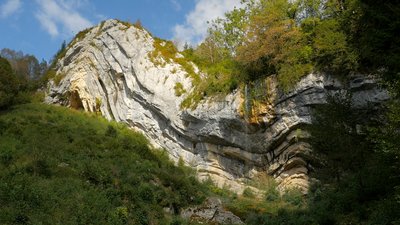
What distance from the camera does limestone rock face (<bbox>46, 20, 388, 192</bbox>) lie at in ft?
71.2

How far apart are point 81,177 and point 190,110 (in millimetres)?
10010

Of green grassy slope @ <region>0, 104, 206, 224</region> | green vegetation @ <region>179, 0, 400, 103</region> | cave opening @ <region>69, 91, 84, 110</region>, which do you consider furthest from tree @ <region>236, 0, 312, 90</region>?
cave opening @ <region>69, 91, 84, 110</region>

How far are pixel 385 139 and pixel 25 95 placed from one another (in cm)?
2955

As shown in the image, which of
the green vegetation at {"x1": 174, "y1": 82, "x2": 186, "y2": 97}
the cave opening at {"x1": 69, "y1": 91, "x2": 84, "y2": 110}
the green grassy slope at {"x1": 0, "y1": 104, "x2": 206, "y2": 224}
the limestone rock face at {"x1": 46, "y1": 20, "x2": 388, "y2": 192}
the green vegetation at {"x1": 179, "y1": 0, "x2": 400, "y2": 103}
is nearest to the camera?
the green grassy slope at {"x1": 0, "y1": 104, "x2": 206, "y2": 224}

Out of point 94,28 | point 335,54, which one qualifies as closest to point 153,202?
point 335,54

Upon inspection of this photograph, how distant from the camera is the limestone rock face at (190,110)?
21.7 metres

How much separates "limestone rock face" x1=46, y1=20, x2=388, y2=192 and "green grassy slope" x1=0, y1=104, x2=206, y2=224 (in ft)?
6.85

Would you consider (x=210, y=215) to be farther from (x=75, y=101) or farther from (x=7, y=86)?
(x=75, y=101)

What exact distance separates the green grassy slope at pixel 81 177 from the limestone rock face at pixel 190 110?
82.2 inches

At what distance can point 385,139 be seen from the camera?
11789mm

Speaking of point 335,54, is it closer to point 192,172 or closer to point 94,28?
point 192,172

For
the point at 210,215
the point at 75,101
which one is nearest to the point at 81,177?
the point at 210,215

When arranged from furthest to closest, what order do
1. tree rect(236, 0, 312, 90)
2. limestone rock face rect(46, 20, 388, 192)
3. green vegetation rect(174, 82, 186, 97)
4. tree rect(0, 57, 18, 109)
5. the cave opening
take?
the cave opening, tree rect(0, 57, 18, 109), green vegetation rect(174, 82, 186, 97), tree rect(236, 0, 312, 90), limestone rock face rect(46, 20, 388, 192)

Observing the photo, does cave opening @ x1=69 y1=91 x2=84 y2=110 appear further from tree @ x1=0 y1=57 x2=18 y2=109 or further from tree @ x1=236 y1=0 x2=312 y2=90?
tree @ x1=236 y1=0 x2=312 y2=90
